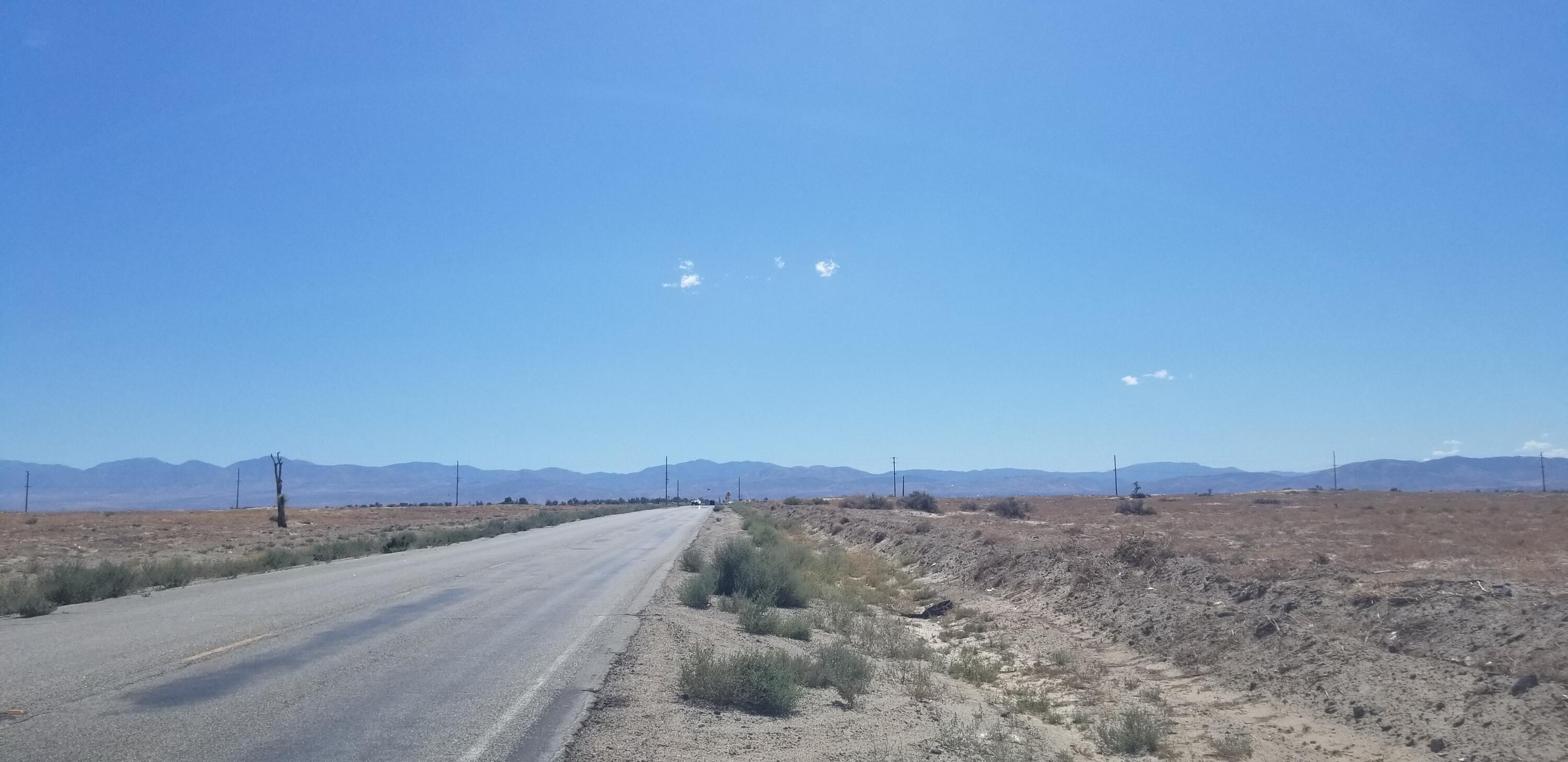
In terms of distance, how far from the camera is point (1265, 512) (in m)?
52.0

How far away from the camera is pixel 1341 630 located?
556 inches

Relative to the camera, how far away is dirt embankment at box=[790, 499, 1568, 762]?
10711 mm

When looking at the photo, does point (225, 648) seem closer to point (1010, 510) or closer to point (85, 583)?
point (85, 583)

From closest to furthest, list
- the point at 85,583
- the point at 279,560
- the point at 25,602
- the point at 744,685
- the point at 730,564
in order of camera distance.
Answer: the point at 744,685 → the point at 25,602 → the point at 85,583 → the point at 730,564 → the point at 279,560

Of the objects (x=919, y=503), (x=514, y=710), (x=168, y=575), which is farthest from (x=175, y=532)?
(x=514, y=710)

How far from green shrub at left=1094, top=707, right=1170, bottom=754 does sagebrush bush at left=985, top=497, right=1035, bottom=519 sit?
47271 millimetres

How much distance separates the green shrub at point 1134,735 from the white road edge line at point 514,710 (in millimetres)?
5978

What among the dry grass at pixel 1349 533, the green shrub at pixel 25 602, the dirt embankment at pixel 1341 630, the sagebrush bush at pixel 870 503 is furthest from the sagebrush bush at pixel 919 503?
the green shrub at pixel 25 602

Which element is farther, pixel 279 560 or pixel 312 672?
pixel 279 560

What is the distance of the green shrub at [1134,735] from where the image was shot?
36.4 ft

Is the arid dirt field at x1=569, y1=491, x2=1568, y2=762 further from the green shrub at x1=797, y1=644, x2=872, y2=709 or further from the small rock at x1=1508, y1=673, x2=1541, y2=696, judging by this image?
the green shrub at x1=797, y1=644, x2=872, y2=709

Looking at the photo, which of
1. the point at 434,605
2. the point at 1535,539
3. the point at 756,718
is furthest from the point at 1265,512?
the point at 756,718

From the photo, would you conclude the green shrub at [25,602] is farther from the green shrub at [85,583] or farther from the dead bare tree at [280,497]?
the dead bare tree at [280,497]

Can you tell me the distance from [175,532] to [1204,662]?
198 feet
